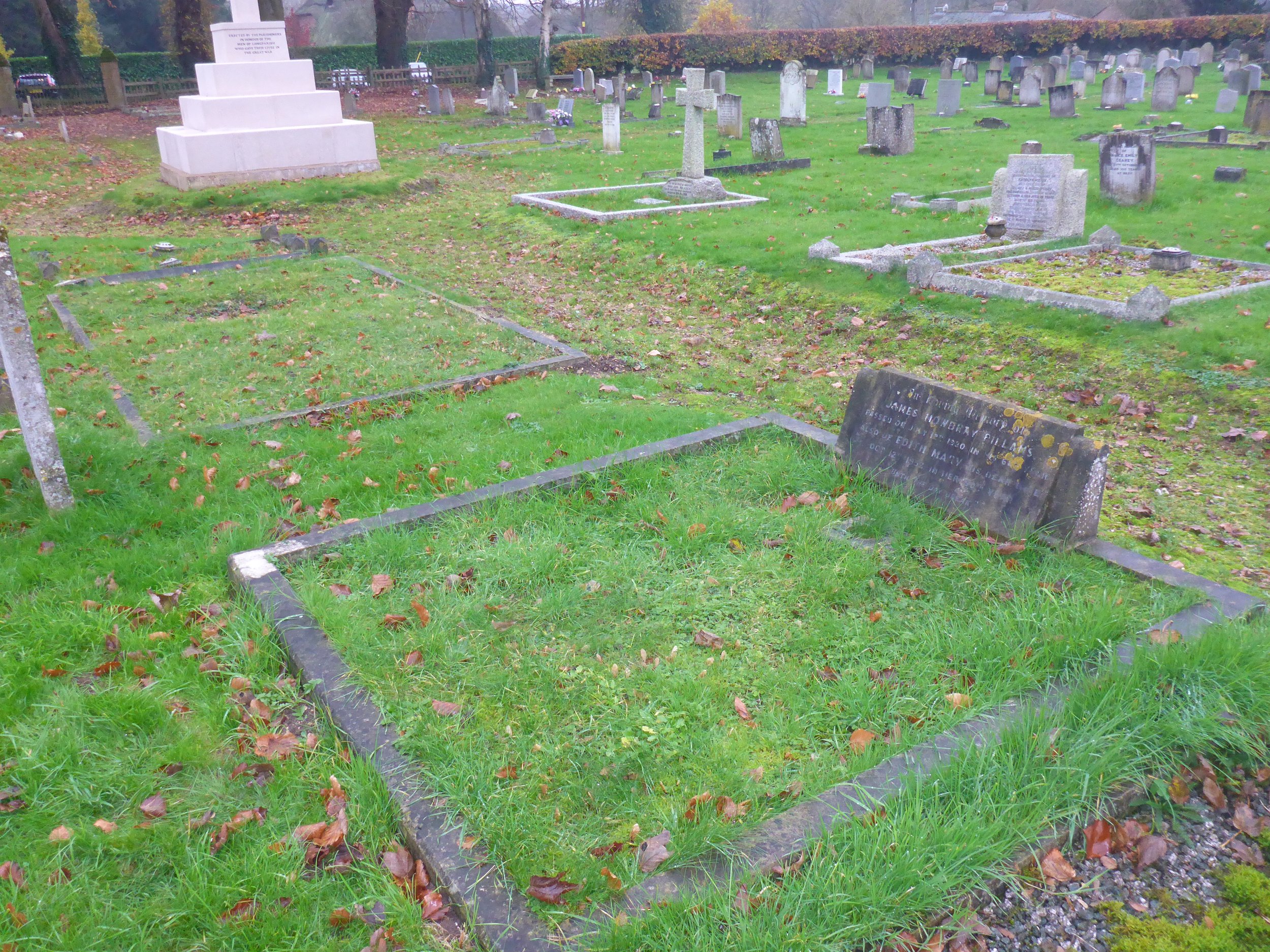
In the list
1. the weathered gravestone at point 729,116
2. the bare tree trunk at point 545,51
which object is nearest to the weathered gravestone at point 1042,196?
the weathered gravestone at point 729,116

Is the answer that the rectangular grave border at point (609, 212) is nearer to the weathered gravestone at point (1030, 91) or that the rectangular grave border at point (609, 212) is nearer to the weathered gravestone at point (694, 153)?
the weathered gravestone at point (694, 153)

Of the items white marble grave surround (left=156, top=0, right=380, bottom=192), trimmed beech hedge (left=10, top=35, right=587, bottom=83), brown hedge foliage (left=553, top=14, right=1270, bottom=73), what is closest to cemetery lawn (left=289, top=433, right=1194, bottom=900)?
white marble grave surround (left=156, top=0, right=380, bottom=192)

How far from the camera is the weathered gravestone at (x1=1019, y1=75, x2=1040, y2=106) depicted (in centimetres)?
2673

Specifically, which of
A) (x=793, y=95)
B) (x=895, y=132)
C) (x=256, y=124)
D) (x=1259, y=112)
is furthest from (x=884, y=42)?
(x=256, y=124)

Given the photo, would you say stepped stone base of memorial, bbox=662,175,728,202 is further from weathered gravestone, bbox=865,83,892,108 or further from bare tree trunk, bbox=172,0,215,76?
bare tree trunk, bbox=172,0,215,76

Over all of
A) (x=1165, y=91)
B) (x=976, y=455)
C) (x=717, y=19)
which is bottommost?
(x=976, y=455)

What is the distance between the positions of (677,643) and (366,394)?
4.13 metres

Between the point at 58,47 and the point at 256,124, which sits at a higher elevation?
the point at 58,47

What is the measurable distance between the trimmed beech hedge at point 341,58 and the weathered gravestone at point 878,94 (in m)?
17.8

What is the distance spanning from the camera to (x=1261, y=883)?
2.73m

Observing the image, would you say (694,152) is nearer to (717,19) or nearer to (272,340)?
(272,340)

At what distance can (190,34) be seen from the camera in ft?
105

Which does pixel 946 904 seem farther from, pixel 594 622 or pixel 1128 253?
pixel 1128 253

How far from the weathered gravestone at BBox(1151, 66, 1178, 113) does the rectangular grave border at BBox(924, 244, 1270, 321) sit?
1823 centimetres
